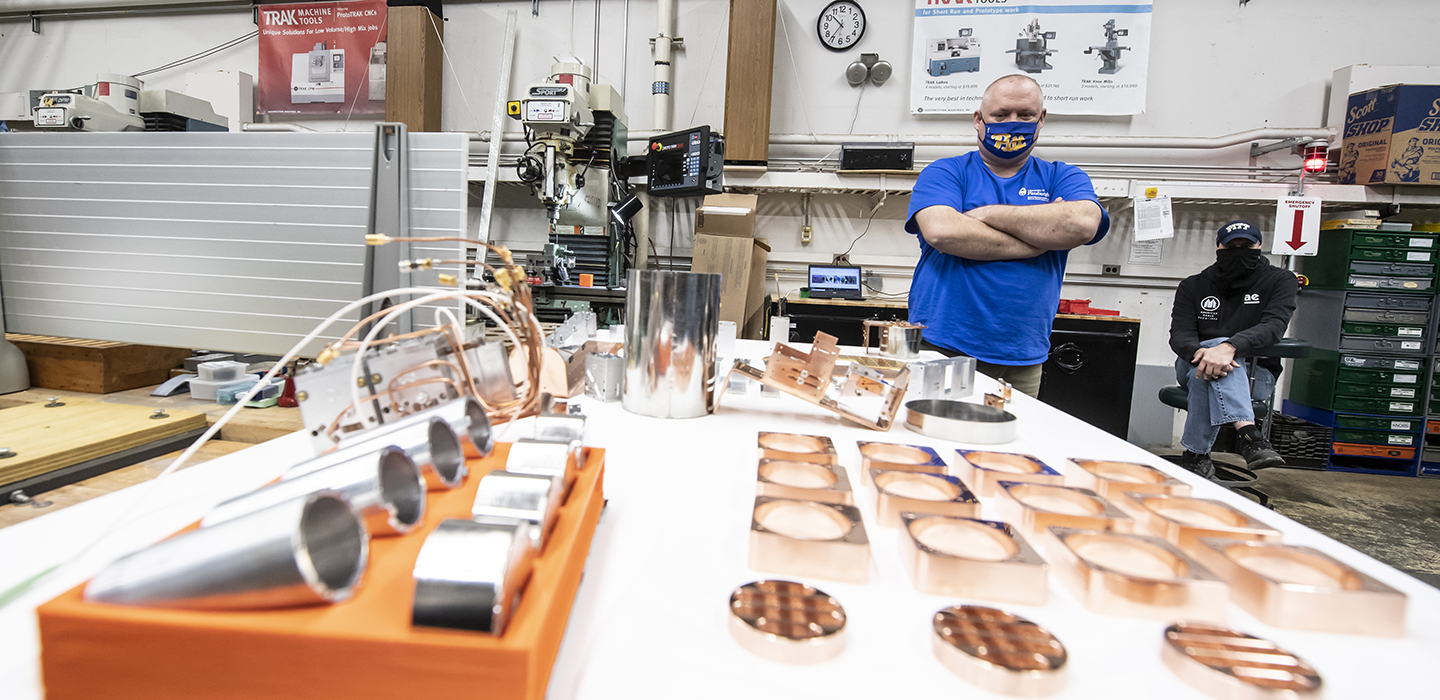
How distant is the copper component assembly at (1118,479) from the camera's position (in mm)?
516

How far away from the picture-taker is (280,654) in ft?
0.79

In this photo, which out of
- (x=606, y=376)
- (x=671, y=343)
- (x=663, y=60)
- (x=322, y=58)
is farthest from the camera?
(x=322, y=58)

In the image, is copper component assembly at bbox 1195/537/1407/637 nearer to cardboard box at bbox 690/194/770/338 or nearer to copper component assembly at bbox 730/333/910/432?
copper component assembly at bbox 730/333/910/432

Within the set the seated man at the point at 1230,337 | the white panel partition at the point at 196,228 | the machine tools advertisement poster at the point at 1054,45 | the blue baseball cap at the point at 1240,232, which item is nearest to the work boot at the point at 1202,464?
the seated man at the point at 1230,337

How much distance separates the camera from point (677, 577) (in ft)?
1.26

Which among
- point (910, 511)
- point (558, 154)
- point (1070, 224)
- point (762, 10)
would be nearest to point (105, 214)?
point (558, 154)

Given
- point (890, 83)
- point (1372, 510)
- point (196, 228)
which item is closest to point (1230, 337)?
point (1372, 510)

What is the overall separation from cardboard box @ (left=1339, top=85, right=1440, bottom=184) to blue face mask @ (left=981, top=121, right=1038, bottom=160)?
3177mm

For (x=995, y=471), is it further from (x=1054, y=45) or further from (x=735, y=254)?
(x=1054, y=45)

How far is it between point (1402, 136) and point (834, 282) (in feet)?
10.1

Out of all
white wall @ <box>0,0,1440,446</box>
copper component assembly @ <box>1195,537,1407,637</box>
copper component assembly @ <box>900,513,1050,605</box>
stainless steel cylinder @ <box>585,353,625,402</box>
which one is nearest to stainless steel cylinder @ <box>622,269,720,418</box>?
stainless steel cylinder @ <box>585,353,625,402</box>

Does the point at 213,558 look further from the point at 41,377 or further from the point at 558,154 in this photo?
the point at 558,154

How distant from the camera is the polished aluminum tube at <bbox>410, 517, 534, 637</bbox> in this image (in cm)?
24

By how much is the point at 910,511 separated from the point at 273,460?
605 millimetres
